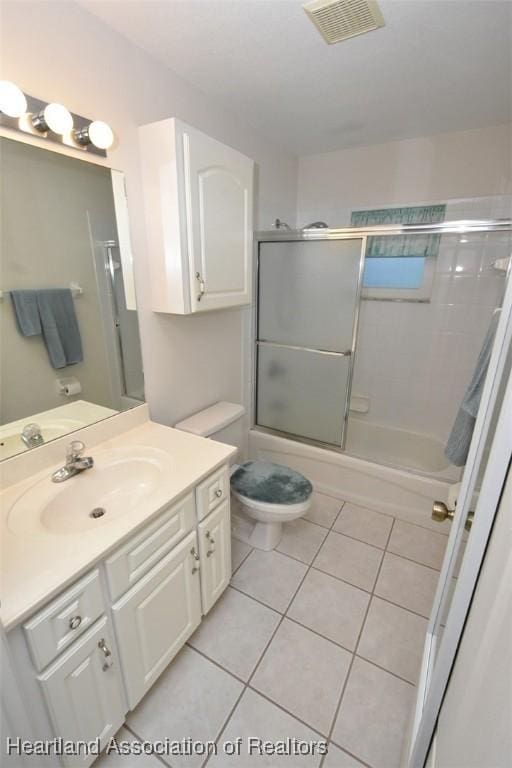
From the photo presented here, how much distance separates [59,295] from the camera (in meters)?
1.20

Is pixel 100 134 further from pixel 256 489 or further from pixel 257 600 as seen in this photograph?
pixel 257 600

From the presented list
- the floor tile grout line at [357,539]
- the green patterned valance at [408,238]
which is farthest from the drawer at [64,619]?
the green patterned valance at [408,238]

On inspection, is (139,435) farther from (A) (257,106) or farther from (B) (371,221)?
(B) (371,221)

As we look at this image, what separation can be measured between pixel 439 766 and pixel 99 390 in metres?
1.44

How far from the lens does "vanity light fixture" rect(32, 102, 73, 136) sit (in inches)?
40.1

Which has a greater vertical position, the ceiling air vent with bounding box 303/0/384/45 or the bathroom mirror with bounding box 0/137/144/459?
the ceiling air vent with bounding box 303/0/384/45

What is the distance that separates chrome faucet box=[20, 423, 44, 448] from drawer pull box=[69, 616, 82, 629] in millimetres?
595

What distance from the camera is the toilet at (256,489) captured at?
67.4 inches

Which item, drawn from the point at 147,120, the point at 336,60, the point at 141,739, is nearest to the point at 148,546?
the point at 141,739

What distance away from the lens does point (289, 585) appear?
65.4 inches

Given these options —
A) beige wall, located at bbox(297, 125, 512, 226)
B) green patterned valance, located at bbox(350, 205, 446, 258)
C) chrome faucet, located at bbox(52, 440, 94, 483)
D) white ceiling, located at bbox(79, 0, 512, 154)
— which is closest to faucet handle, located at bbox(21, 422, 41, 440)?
chrome faucet, located at bbox(52, 440, 94, 483)

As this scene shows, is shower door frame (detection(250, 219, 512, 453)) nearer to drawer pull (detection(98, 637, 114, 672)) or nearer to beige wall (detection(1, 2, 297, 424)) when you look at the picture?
beige wall (detection(1, 2, 297, 424))

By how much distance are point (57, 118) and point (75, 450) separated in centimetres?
109

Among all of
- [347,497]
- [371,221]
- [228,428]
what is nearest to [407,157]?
[371,221]
